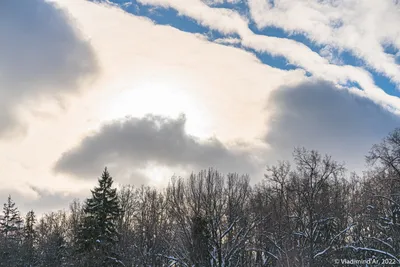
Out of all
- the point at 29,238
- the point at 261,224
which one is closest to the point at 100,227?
the point at 261,224

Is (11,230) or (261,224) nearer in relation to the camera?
(261,224)

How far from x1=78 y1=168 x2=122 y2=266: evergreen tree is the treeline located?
0.10 m

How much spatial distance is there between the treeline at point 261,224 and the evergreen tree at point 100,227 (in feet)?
0.32

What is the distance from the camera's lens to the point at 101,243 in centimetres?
3844

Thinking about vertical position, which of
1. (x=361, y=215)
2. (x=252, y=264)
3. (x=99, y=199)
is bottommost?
(x=252, y=264)

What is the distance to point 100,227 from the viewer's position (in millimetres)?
39562

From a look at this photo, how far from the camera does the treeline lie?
33.5 m

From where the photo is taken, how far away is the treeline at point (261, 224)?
110 ft

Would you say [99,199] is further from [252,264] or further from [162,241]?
[252,264]

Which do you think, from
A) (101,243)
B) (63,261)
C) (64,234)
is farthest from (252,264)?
(64,234)

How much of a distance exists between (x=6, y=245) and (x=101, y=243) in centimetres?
2899

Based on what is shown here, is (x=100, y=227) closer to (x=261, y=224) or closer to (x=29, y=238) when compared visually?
(x=261, y=224)

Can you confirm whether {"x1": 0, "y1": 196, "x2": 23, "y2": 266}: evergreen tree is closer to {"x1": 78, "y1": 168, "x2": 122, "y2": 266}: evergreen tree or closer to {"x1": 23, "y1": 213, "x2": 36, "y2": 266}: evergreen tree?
{"x1": 23, "y1": 213, "x2": 36, "y2": 266}: evergreen tree

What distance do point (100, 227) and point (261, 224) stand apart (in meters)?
16.7
